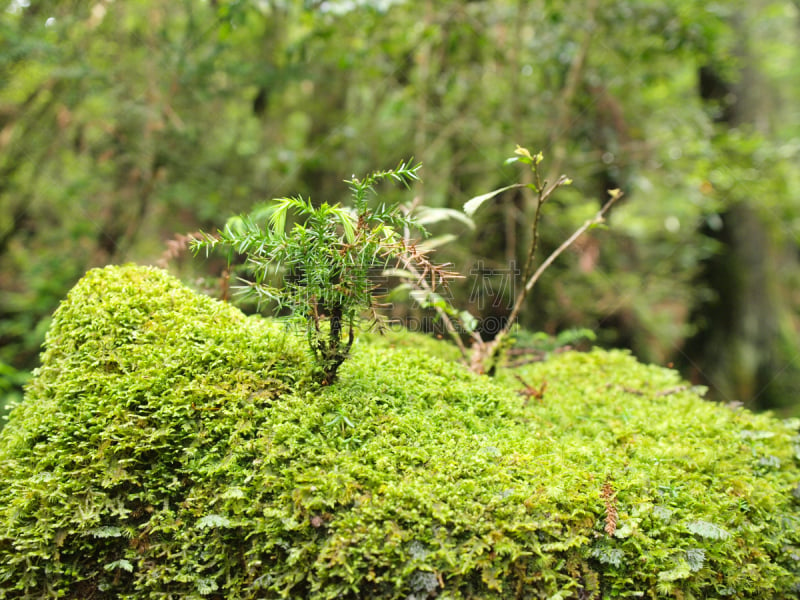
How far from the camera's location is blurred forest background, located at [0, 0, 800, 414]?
218 inches

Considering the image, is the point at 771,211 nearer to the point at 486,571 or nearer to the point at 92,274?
the point at 486,571

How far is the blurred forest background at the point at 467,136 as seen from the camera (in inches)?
218

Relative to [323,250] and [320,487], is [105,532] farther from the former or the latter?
[323,250]

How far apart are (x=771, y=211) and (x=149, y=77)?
808 cm

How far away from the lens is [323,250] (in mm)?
1690

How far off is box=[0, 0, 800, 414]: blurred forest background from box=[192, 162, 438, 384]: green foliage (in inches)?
145

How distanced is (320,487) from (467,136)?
5541 mm

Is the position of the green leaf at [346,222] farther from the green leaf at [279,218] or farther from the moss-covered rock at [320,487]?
the moss-covered rock at [320,487]

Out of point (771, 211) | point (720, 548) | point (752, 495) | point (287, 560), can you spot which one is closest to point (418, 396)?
point (287, 560)

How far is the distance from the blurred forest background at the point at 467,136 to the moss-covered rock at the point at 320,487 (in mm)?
3490

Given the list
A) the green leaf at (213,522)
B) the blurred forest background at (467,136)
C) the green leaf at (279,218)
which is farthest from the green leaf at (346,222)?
the blurred forest background at (467,136)

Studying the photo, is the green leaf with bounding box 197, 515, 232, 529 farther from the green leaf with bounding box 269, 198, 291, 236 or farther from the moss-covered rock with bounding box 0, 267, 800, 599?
the green leaf with bounding box 269, 198, 291, 236

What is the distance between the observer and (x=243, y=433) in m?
1.72

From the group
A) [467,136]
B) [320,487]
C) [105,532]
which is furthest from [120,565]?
[467,136]
